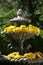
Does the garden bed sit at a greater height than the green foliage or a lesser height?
greater

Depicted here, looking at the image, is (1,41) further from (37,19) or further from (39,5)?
(39,5)

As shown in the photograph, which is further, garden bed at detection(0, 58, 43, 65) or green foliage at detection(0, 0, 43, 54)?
green foliage at detection(0, 0, 43, 54)

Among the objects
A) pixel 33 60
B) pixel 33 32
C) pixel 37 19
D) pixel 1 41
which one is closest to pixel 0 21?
pixel 1 41

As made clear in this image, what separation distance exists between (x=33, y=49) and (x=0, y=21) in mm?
972

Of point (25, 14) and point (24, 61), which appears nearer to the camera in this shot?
point (24, 61)

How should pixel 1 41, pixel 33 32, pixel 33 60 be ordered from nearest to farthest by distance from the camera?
pixel 33 60 < pixel 33 32 < pixel 1 41

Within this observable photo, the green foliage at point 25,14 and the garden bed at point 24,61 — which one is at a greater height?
the garden bed at point 24,61

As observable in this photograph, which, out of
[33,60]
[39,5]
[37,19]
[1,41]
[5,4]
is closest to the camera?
[33,60]

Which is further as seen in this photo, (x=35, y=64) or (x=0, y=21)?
(x=0, y=21)

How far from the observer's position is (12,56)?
355 cm

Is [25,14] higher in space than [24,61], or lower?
lower

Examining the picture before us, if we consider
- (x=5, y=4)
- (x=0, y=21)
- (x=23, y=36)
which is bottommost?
(x=5, y=4)

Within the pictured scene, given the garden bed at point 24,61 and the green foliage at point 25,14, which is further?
the green foliage at point 25,14

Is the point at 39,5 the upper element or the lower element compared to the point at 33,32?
lower
